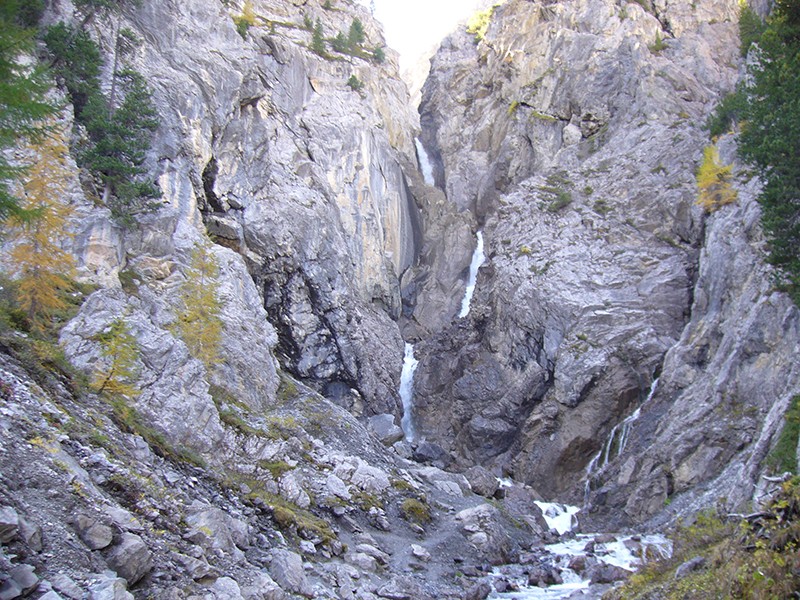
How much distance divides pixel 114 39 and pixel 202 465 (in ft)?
112

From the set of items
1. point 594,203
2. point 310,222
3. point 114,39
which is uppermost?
point 594,203

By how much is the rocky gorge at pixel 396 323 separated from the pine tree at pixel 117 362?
0.46m

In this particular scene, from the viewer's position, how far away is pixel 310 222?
149 feet

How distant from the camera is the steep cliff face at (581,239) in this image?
128 ft

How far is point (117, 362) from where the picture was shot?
19.5 meters

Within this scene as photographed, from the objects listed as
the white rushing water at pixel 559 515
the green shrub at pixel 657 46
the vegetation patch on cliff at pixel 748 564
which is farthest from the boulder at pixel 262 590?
the green shrub at pixel 657 46

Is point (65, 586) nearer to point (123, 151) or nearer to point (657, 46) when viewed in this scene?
point (123, 151)

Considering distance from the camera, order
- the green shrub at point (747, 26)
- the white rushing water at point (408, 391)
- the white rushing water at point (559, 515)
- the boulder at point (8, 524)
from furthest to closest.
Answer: the white rushing water at point (408, 391)
the green shrub at point (747, 26)
the white rushing water at point (559, 515)
the boulder at point (8, 524)

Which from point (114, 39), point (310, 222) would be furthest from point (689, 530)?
point (114, 39)

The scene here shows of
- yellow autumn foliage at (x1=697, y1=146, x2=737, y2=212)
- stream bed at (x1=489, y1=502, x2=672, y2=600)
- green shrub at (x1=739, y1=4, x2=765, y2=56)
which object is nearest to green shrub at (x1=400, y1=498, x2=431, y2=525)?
stream bed at (x1=489, y1=502, x2=672, y2=600)

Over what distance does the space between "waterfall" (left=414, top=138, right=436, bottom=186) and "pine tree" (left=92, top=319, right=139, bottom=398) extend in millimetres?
53543

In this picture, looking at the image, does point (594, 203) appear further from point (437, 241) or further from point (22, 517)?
point (22, 517)

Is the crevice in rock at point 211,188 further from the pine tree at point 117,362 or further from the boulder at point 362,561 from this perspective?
the boulder at point 362,561

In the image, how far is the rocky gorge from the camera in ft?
49.0
